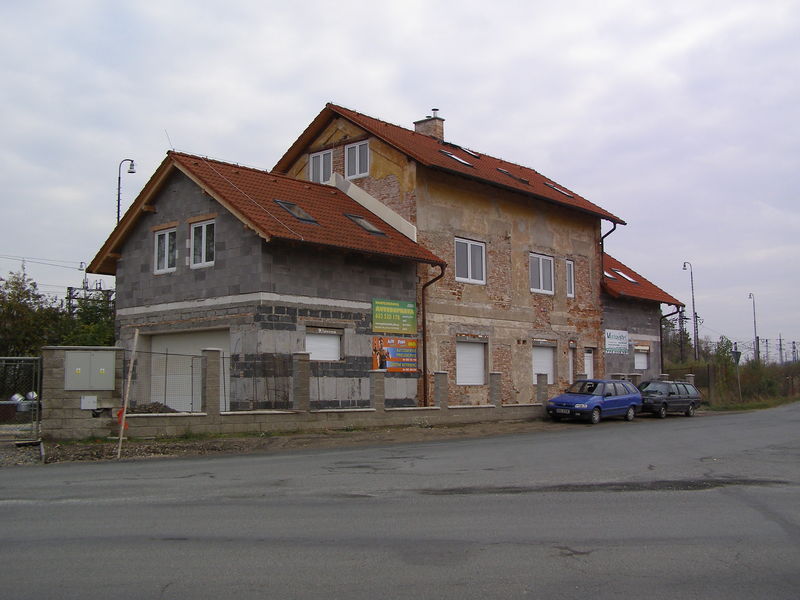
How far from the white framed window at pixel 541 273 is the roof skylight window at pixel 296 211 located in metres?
10.2

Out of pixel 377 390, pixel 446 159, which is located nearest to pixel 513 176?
pixel 446 159

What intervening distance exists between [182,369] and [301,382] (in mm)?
3747

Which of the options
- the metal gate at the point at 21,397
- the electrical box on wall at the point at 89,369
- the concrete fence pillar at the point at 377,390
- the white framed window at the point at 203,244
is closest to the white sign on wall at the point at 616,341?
the concrete fence pillar at the point at 377,390

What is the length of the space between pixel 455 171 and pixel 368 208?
10.1 feet

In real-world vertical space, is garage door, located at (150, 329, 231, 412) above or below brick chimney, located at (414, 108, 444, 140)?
below

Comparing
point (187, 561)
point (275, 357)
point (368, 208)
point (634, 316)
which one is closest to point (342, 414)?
point (275, 357)

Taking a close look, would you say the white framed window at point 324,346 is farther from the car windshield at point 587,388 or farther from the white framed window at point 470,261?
the car windshield at point 587,388

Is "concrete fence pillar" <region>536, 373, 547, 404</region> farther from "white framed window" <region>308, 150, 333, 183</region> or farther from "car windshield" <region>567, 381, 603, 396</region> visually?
"white framed window" <region>308, 150, 333, 183</region>

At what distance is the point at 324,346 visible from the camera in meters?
22.8

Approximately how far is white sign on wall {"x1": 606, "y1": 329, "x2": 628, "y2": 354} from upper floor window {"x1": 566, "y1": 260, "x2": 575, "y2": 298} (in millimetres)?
3167

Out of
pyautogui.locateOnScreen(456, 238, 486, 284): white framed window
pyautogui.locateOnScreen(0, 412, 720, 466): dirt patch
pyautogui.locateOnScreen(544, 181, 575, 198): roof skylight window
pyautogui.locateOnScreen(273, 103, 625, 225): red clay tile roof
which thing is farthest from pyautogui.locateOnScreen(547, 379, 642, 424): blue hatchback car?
pyautogui.locateOnScreen(544, 181, 575, 198): roof skylight window

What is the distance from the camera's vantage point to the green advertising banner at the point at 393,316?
952 inches

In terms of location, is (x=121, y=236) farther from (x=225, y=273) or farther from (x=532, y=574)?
(x=532, y=574)

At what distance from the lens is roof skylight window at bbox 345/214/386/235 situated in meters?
25.1
